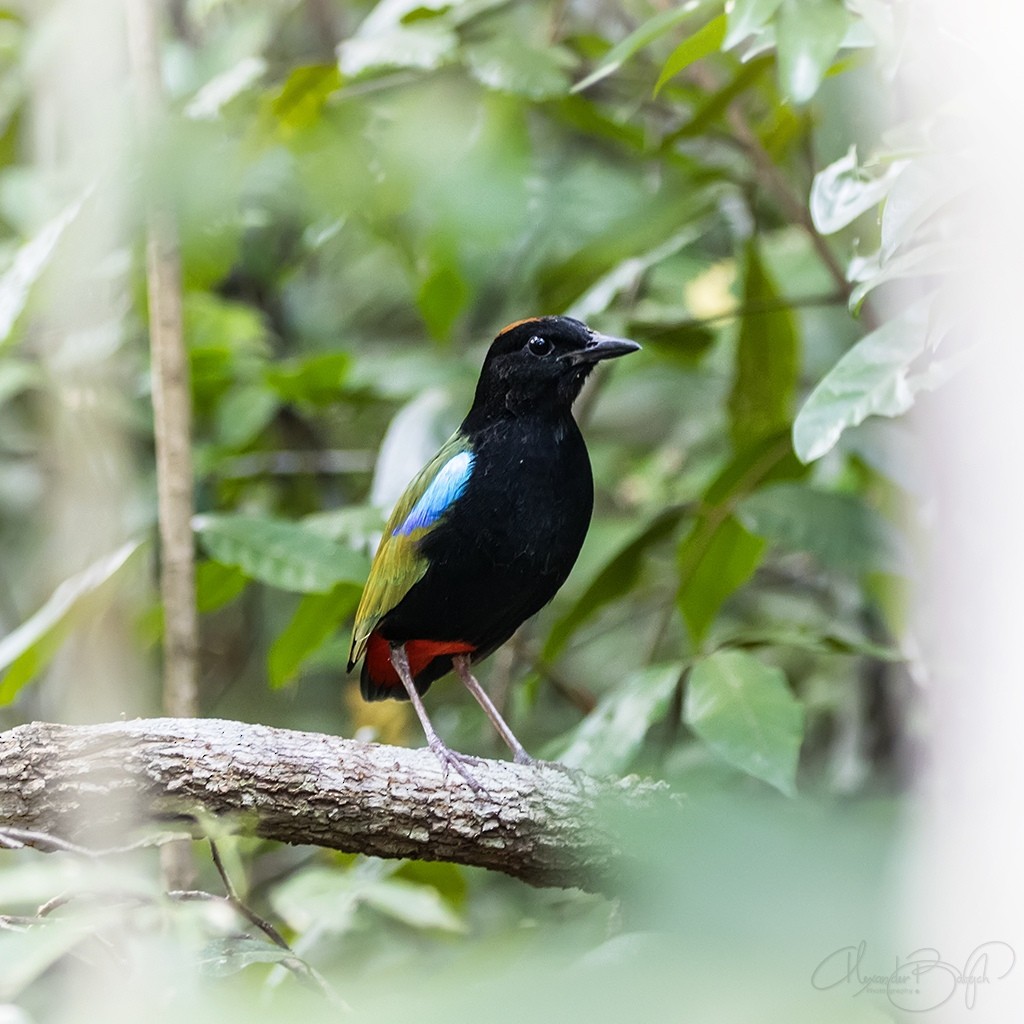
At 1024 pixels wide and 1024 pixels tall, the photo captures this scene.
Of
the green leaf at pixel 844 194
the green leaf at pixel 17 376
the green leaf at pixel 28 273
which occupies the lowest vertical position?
the green leaf at pixel 17 376

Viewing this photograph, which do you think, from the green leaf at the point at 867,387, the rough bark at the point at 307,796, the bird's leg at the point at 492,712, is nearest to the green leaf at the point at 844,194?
the green leaf at the point at 867,387

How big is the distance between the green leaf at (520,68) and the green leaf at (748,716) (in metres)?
1.79

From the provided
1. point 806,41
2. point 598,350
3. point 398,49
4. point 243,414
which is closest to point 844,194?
point 806,41

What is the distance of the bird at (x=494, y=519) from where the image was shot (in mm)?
3170

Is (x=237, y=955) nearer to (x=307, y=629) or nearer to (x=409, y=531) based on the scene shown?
(x=409, y=531)

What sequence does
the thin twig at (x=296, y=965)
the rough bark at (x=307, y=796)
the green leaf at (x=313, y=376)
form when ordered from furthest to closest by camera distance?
the green leaf at (x=313, y=376) < the rough bark at (x=307, y=796) < the thin twig at (x=296, y=965)

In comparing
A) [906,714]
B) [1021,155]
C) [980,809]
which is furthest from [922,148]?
[906,714]

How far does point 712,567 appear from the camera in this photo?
390cm

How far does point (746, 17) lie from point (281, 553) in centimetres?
181

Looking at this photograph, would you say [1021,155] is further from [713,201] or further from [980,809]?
[713,201]

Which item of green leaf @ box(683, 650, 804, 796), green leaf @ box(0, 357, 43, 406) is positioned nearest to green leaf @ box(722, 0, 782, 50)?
green leaf @ box(683, 650, 804, 796)

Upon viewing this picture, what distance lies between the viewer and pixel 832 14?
2.58 metres

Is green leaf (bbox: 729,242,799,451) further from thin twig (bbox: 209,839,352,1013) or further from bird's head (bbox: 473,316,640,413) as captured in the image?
thin twig (bbox: 209,839,352,1013)

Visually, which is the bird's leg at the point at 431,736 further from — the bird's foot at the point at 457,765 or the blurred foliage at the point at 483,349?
the blurred foliage at the point at 483,349
